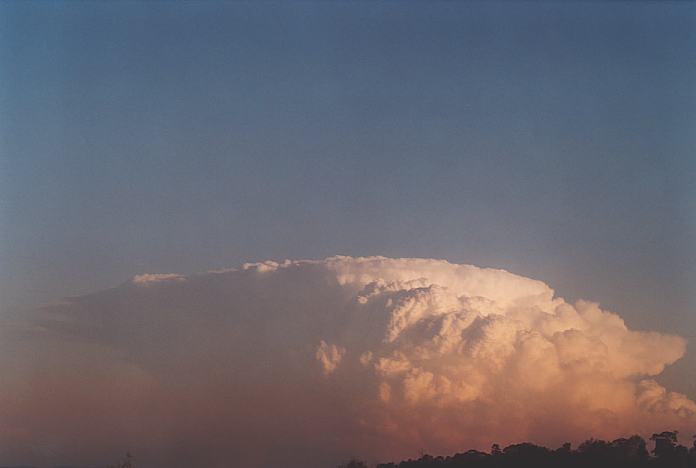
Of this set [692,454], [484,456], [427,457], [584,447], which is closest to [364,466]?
[427,457]

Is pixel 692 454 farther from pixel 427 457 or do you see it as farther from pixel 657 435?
pixel 427 457

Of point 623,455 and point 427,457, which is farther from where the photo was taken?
point 427,457

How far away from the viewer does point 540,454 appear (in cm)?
13412

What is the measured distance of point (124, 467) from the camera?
14512 cm

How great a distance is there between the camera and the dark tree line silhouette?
422 feet

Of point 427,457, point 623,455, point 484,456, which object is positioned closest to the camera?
point 623,455

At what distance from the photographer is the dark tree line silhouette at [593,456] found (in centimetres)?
12850

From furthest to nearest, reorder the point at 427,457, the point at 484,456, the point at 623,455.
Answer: the point at 427,457 → the point at 484,456 → the point at 623,455

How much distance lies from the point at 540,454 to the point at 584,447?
7861 millimetres

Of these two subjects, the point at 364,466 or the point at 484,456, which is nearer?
the point at 484,456

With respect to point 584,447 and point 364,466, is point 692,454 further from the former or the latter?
point 364,466

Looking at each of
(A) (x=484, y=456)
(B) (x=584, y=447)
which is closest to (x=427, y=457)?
(A) (x=484, y=456)

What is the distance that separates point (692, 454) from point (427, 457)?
120 feet

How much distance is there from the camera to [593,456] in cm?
13025
